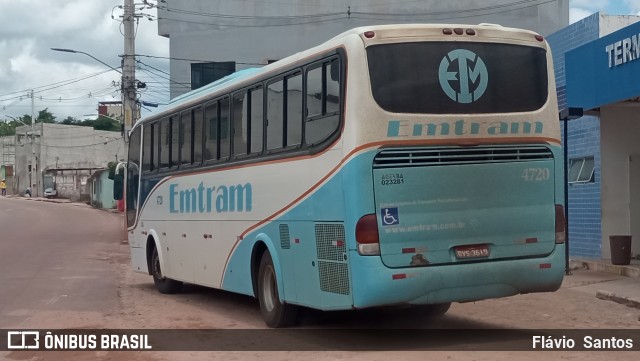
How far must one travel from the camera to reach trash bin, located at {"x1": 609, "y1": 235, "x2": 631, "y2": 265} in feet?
53.3

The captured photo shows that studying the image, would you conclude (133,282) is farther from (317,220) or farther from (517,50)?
(517,50)

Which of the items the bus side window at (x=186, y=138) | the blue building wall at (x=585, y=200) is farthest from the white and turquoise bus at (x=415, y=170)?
the blue building wall at (x=585, y=200)

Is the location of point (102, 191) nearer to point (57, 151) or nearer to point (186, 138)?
point (57, 151)

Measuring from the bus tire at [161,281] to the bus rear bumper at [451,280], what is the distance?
757 cm

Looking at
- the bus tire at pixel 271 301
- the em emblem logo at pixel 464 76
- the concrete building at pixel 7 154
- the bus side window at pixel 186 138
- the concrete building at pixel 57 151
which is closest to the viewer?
the em emblem logo at pixel 464 76

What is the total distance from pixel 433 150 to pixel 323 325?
11.2 feet

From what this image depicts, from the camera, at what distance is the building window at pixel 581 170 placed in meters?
18.3

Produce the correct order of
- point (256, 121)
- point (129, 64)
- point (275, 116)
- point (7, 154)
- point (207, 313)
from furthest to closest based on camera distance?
point (7, 154)
point (129, 64)
point (207, 313)
point (256, 121)
point (275, 116)

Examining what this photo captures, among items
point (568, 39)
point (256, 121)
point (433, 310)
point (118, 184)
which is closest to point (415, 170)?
point (256, 121)

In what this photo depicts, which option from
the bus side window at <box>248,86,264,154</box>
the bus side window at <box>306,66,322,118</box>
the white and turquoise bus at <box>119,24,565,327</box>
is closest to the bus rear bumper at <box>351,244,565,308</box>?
the white and turquoise bus at <box>119,24,565,327</box>

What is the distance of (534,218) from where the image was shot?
918 centimetres

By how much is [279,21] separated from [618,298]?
35.0m

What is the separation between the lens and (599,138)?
18.0 metres

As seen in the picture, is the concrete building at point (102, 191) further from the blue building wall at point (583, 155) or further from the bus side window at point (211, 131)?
the bus side window at point (211, 131)
